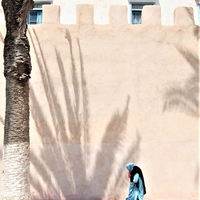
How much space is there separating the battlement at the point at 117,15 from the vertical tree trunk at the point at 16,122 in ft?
9.52

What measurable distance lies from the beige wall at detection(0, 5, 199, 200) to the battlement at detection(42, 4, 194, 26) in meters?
0.03

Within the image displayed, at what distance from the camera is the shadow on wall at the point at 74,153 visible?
31.7ft

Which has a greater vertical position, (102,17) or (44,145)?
(102,17)

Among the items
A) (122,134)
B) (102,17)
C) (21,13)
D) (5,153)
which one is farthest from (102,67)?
(102,17)

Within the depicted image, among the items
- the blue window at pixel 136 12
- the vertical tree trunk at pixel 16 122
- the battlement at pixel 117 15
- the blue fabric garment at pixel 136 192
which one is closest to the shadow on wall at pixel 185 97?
the battlement at pixel 117 15

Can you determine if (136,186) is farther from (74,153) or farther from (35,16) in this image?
(35,16)

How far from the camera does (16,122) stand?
7211mm

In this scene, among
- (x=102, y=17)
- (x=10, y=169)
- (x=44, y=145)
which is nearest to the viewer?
(x=10, y=169)

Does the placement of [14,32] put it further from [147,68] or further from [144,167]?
[144,167]

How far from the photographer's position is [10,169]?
722cm

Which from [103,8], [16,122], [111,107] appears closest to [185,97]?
[111,107]

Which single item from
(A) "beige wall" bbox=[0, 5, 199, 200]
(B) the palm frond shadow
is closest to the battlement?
(A) "beige wall" bbox=[0, 5, 199, 200]

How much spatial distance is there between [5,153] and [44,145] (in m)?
2.53

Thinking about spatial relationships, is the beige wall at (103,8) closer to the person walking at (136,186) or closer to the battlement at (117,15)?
the battlement at (117,15)
